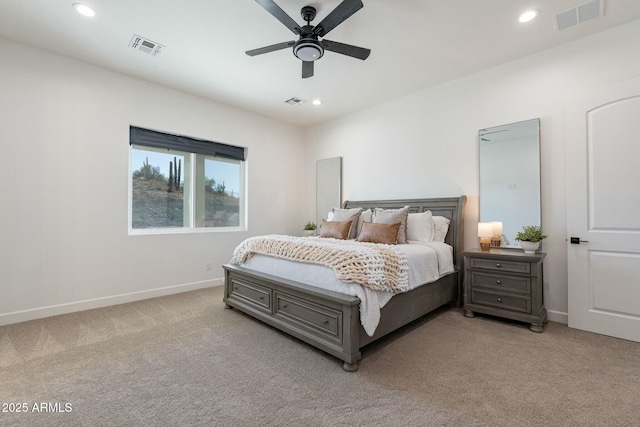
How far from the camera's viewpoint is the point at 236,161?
504 centimetres

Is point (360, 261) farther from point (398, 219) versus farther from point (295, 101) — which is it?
point (295, 101)

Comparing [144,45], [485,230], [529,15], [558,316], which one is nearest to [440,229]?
[485,230]

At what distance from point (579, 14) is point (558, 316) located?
292 cm

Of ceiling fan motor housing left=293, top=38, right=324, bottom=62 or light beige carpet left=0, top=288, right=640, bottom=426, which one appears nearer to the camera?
light beige carpet left=0, top=288, right=640, bottom=426

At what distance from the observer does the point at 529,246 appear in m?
3.02

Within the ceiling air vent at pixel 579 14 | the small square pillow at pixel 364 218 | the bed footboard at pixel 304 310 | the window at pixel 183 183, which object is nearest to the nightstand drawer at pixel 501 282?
the small square pillow at pixel 364 218

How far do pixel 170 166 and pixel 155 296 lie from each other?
6.19ft

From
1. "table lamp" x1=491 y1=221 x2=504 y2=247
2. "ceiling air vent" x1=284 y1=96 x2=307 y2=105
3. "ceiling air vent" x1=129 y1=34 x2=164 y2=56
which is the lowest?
"table lamp" x1=491 y1=221 x2=504 y2=247

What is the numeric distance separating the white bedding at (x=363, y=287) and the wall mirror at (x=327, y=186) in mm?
2085

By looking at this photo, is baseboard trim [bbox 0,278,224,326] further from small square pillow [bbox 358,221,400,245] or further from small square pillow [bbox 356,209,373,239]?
small square pillow [bbox 358,221,400,245]

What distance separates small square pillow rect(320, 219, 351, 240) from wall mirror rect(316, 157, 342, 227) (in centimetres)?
134

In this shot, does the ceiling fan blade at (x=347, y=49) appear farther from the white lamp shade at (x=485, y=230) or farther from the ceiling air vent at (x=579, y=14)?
the white lamp shade at (x=485, y=230)

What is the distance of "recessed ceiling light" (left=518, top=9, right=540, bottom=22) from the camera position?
2.55 metres

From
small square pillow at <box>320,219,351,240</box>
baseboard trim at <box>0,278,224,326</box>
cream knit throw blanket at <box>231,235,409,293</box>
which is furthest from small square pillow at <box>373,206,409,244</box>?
baseboard trim at <box>0,278,224,326</box>
